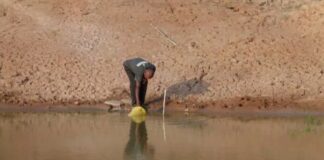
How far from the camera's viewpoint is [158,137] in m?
11.7

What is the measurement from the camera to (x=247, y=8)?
1789cm

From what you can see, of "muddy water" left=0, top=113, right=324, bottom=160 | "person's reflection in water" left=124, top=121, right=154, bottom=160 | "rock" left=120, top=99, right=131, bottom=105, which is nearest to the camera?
"person's reflection in water" left=124, top=121, right=154, bottom=160

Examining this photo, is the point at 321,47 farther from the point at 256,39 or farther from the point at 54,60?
the point at 54,60

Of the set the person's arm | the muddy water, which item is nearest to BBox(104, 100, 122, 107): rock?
the muddy water

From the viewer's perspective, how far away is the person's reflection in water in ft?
33.7

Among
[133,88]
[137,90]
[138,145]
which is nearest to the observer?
[138,145]

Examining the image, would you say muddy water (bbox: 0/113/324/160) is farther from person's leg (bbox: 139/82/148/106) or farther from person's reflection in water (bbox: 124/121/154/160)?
person's leg (bbox: 139/82/148/106)

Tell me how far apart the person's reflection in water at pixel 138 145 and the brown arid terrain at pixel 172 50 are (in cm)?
209

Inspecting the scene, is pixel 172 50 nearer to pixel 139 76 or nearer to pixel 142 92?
pixel 142 92

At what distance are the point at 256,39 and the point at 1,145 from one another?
7316 mm

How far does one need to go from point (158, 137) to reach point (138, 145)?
27.7 inches

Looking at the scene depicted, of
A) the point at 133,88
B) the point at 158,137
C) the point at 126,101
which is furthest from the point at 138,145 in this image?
the point at 126,101

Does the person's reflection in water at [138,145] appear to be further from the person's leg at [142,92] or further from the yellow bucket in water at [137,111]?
the person's leg at [142,92]

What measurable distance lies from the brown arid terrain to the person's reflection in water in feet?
6.87
